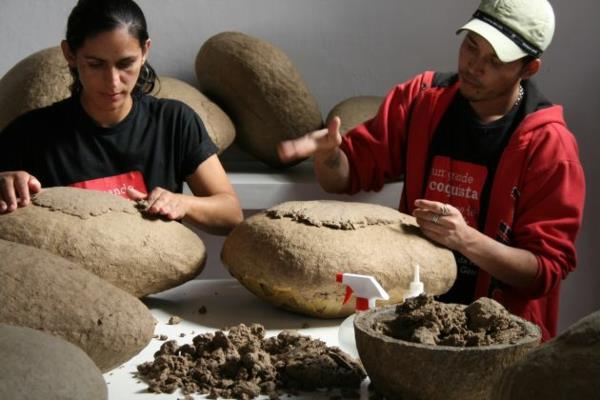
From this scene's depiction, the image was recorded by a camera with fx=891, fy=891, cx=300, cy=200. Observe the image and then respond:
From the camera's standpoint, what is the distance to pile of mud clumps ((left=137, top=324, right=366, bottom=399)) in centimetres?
122

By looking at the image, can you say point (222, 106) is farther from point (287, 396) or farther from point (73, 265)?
point (287, 396)

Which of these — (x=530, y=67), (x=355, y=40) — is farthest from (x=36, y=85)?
(x=530, y=67)

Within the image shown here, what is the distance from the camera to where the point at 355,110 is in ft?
8.47

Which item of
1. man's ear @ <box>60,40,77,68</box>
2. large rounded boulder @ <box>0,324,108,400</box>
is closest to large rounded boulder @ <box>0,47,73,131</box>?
man's ear @ <box>60,40,77,68</box>

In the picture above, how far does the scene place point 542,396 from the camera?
90 centimetres

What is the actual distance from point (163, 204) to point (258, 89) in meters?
0.90

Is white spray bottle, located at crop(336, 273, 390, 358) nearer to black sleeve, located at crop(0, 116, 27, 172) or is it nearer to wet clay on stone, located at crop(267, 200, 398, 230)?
wet clay on stone, located at crop(267, 200, 398, 230)

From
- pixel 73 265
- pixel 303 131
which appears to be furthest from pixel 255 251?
pixel 303 131

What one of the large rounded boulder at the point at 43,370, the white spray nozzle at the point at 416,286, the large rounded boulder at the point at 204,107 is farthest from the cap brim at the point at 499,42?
the large rounded boulder at the point at 43,370

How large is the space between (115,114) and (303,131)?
0.73m

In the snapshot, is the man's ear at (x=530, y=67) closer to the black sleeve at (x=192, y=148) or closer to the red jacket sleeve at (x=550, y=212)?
the red jacket sleeve at (x=550, y=212)

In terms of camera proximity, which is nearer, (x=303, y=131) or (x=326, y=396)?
(x=326, y=396)

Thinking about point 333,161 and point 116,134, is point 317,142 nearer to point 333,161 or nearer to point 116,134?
point 333,161

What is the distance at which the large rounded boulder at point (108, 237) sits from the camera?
1.52 metres
